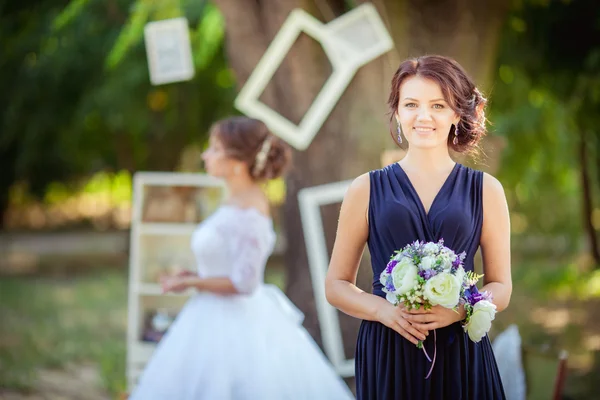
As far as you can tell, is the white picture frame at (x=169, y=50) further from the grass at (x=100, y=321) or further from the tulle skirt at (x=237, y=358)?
the grass at (x=100, y=321)

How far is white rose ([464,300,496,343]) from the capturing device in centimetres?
220

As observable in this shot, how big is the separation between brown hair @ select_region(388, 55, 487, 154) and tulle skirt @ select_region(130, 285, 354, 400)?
6.33 feet

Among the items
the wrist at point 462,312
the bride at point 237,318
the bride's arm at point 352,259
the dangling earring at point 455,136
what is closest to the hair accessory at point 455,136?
the dangling earring at point 455,136

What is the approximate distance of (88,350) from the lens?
8.74 m

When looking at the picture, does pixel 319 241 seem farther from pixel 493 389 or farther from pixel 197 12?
pixel 197 12

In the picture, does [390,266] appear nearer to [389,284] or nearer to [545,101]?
[389,284]

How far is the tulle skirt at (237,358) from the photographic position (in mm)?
3963

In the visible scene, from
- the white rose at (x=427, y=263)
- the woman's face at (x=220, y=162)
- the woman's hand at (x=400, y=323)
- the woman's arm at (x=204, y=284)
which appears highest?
the woman's face at (x=220, y=162)

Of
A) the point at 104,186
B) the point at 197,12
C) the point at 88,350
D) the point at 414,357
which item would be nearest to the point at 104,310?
the point at 88,350

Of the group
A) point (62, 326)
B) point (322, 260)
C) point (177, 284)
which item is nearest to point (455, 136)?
point (177, 284)

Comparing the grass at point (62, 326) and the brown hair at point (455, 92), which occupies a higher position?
the brown hair at point (455, 92)

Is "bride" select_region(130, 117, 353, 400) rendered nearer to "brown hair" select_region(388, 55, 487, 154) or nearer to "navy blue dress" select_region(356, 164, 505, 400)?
"navy blue dress" select_region(356, 164, 505, 400)

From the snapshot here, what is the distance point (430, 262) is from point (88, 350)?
283 inches

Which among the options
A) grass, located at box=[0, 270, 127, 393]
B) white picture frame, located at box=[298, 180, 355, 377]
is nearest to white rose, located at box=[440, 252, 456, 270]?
white picture frame, located at box=[298, 180, 355, 377]
